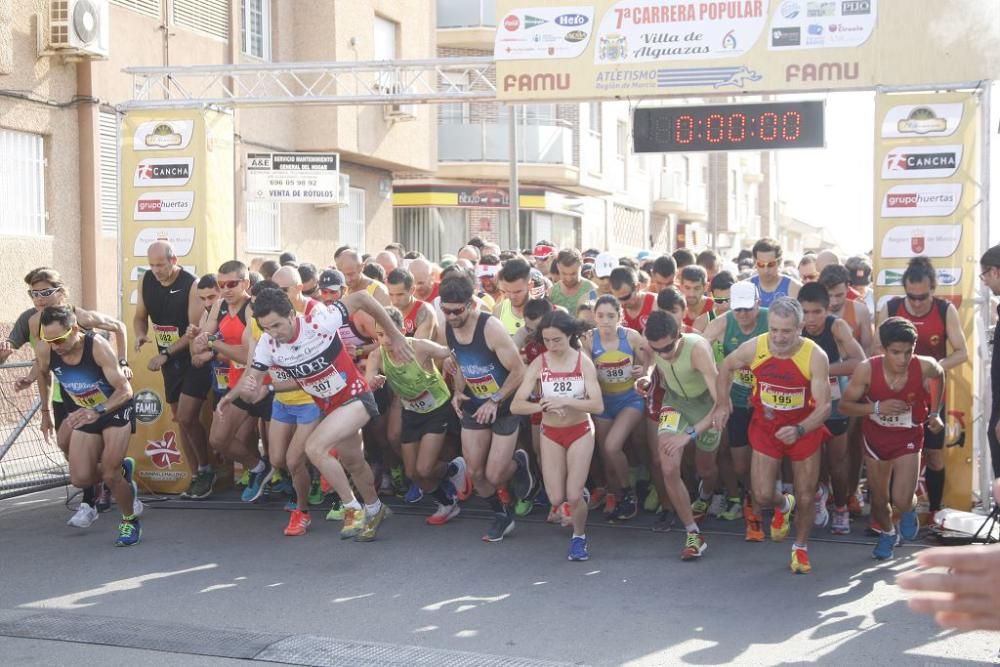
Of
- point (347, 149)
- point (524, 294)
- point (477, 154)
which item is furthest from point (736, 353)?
point (477, 154)

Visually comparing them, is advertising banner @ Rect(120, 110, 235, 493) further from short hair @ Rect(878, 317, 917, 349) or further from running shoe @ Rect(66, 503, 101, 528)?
short hair @ Rect(878, 317, 917, 349)

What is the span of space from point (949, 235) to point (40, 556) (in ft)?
24.0

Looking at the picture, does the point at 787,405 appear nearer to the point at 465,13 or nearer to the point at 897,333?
the point at 897,333

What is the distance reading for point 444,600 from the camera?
24.4 feet

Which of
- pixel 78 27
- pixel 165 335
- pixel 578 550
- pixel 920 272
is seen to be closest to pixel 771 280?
pixel 920 272

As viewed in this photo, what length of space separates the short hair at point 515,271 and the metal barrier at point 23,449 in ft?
14.4

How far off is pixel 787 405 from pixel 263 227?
579 inches

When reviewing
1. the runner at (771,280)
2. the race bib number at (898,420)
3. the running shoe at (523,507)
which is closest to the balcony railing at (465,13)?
the runner at (771,280)

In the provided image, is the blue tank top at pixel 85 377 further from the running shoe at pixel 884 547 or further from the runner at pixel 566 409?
the running shoe at pixel 884 547

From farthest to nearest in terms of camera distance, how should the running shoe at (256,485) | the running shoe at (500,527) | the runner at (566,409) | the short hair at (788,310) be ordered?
the running shoe at (256,485), the running shoe at (500,527), the runner at (566,409), the short hair at (788,310)

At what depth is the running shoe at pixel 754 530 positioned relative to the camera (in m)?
8.98

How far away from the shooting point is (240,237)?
2011 centimetres

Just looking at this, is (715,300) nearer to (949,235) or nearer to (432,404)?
(949,235)

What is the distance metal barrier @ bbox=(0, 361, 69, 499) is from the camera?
1102cm
